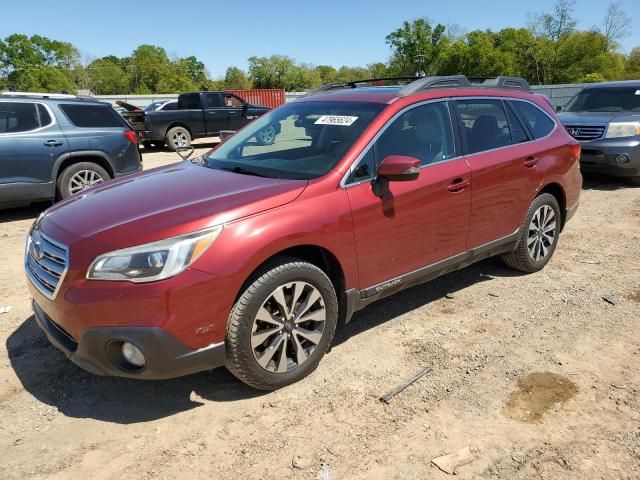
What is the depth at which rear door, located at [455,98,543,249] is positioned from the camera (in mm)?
4266

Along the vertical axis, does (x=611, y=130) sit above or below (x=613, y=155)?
above

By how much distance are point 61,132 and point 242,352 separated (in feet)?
20.2

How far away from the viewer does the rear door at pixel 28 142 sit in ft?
23.6

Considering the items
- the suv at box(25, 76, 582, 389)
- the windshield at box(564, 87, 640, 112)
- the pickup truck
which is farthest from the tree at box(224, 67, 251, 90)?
the suv at box(25, 76, 582, 389)

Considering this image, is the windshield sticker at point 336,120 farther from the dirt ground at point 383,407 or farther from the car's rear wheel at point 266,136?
the dirt ground at point 383,407

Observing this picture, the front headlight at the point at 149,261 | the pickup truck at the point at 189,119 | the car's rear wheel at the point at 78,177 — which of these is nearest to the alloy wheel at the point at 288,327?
the front headlight at the point at 149,261

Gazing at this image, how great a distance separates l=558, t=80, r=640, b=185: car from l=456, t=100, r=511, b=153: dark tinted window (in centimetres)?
548

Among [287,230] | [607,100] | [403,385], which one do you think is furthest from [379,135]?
[607,100]

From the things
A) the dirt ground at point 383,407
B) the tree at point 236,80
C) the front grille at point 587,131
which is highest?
the tree at point 236,80

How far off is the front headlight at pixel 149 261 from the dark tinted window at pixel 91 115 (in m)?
6.02

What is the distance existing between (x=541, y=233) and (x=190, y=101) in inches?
558

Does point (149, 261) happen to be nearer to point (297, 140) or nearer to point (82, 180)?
point (297, 140)

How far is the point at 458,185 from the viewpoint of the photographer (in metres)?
4.04

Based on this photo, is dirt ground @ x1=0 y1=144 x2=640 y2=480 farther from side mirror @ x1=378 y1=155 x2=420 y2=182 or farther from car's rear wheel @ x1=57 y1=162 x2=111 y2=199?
car's rear wheel @ x1=57 y1=162 x2=111 y2=199
